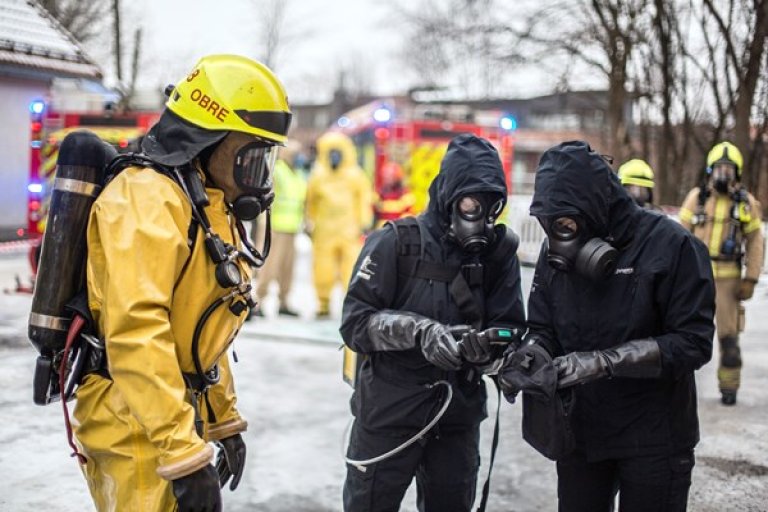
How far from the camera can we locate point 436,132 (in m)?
12.8

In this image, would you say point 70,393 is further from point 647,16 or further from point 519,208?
point 647,16

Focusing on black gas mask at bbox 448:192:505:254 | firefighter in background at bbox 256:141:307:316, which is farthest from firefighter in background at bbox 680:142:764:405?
firefighter in background at bbox 256:141:307:316

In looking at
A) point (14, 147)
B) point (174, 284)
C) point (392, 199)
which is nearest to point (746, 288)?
point (174, 284)

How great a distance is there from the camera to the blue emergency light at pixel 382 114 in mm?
12344

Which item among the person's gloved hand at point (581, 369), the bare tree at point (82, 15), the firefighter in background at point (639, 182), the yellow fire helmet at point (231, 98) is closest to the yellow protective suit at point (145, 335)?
the yellow fire helmet at point (231, 98)

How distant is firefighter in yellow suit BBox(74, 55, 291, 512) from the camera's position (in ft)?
6.66

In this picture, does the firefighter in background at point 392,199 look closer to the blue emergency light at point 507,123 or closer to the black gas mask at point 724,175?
the blue emergency light at point 507,123

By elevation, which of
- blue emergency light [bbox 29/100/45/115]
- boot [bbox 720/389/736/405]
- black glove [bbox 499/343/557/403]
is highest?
blue emergency light [bbox 29/100/45/115]

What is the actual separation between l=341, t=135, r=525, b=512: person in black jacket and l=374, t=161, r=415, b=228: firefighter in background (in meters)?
7.29

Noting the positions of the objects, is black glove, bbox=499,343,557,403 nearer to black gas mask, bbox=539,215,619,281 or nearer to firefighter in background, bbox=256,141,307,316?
black gas mask, bbox=539,215,619,281

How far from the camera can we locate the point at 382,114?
1236 cm

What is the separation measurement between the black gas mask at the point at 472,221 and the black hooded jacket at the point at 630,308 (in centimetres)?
22

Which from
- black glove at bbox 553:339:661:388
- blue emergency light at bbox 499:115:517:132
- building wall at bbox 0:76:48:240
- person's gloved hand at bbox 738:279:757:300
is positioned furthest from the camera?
blue emergency light at bbox 499:115:517:132

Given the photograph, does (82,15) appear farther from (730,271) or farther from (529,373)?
(529,373)
